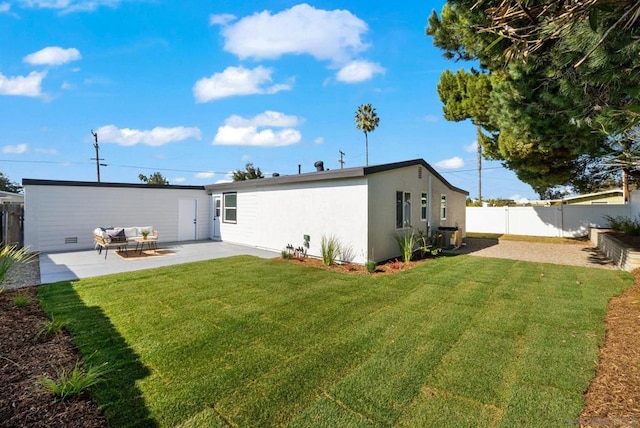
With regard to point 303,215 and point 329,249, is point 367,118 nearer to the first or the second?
point 303,215

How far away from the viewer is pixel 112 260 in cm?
964

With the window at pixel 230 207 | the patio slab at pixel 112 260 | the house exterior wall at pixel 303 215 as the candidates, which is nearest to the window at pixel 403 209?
→ the house exterior wall at pixel 303 215

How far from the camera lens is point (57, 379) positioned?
2959mm

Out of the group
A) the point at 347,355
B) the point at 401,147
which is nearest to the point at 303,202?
the point at 347,355

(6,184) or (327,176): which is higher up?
(6,184)

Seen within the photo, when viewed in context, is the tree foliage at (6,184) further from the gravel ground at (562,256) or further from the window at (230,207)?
the gravel ground at (562,256)

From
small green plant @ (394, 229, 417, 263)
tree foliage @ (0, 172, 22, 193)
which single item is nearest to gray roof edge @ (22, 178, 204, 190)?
small green plant @ (394, 229, 417, 263)

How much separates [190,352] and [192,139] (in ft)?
92.1

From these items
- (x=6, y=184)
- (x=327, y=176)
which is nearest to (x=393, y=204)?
(x=327, y=176)

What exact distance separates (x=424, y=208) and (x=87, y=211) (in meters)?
13.4

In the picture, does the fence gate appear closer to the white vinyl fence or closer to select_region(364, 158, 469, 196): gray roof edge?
select_region(364, 158, 469, 196): gray roof edge

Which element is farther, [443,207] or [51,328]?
[443,207]

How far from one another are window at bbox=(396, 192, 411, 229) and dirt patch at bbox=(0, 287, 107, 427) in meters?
8.70

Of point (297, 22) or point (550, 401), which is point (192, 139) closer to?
point (297, 22)
